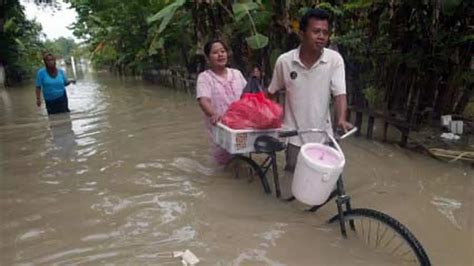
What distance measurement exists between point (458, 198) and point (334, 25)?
422cm

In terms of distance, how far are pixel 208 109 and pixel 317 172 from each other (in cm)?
164

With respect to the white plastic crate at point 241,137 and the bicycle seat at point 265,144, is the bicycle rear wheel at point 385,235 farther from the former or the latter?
the white plastic crate at point 241,137

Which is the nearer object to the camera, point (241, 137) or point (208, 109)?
point (241, 137)

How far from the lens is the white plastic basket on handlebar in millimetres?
3002

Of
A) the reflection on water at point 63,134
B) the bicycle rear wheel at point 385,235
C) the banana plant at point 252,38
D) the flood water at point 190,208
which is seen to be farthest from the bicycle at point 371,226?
the reflection on water at point 63,134

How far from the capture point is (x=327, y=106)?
3.97 meters

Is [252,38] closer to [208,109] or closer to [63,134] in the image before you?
[208,109]

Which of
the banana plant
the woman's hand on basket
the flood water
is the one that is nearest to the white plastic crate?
the woman's hand on basket

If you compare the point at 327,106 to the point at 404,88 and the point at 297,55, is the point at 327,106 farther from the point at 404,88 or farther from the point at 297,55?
the point at 404,88

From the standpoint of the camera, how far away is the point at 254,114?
12.6 ft

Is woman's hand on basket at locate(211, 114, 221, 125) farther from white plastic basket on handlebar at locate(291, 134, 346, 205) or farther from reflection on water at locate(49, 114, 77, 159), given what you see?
reflection on water at locate(49, 114, 77, 159)

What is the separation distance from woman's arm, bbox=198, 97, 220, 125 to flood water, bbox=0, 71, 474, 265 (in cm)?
84

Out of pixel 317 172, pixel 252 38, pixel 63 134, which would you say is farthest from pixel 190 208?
pixel 63 134

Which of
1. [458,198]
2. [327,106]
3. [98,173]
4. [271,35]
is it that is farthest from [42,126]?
[458,198]
